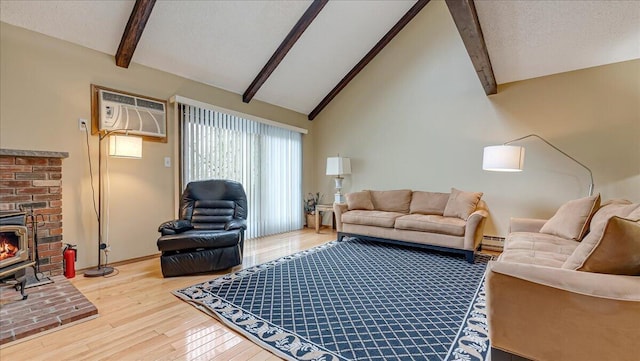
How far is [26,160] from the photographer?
2715mm

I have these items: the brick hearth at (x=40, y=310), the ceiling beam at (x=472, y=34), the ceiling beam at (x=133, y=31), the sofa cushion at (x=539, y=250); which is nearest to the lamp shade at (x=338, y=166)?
the ceiling beam at (x=472, y=34)

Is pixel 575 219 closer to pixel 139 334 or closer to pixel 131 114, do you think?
pixel 139 334

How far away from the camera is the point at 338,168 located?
5.21 meters

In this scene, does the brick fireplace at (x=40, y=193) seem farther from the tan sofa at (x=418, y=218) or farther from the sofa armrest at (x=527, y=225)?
the sofa armrest at (x=527, y=225)

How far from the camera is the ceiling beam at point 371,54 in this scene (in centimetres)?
467

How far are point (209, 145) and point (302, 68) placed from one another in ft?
6.61

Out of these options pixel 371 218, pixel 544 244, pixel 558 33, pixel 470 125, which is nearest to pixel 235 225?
pixel 371 218

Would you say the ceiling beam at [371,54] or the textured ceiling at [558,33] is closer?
the textured ceiling at [558,33]

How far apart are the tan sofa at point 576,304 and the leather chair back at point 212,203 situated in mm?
2899

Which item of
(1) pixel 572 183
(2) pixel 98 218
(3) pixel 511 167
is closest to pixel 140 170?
(2) pixel 98 218

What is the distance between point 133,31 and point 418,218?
13.3 feet

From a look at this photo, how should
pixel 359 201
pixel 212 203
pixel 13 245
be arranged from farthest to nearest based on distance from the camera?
pixel 359 201, pixel 212 203, pixel 13 245

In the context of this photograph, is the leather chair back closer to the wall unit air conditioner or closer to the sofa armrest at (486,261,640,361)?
the wall unit air conditioner

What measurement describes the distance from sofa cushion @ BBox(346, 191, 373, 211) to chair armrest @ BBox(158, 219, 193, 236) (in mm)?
2477
